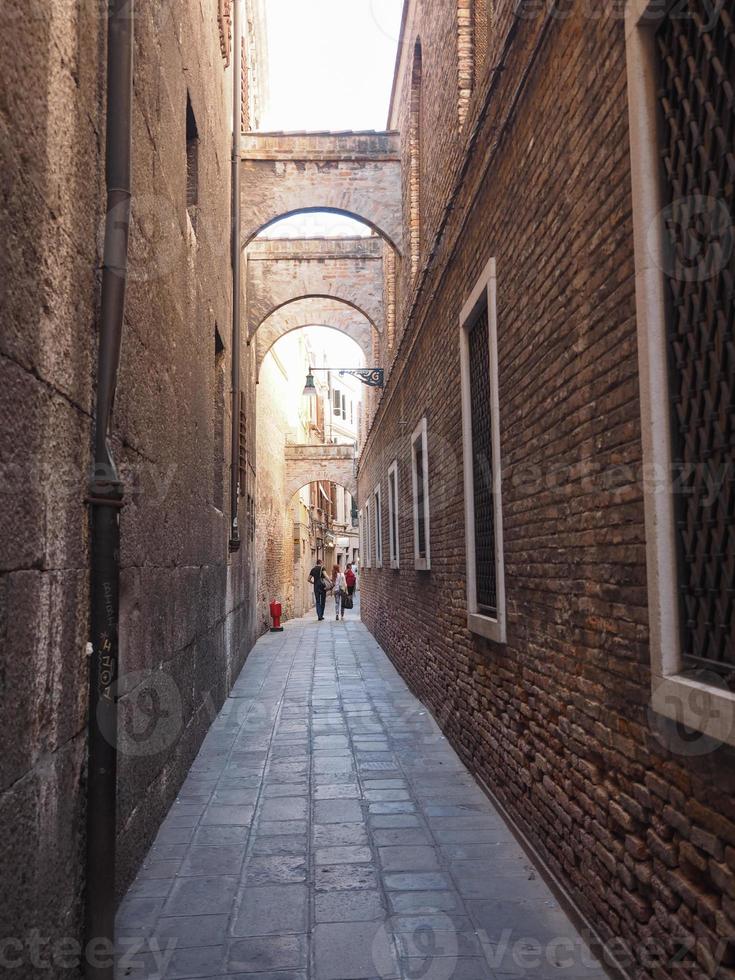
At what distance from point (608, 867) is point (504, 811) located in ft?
5.56

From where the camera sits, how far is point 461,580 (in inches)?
253

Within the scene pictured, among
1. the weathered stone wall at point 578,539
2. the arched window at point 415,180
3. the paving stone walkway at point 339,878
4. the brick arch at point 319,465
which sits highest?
the arched window at point 415,180

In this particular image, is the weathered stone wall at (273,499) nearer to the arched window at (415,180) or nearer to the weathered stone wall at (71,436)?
the arched window at (415,180)

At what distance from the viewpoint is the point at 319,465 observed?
27234 mm

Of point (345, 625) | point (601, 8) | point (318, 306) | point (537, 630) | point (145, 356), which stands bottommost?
point (345, 625)

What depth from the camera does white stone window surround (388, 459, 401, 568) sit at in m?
11.9

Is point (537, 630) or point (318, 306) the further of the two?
point (318, 306)

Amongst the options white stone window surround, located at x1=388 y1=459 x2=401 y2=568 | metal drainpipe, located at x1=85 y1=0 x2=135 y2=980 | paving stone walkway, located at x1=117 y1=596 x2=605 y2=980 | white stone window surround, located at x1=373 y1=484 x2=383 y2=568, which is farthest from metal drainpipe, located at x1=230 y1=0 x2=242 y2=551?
metal drainpipe, located at x1=85 y1=0 x2=135 y2=980

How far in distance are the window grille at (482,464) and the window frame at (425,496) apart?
2229mm

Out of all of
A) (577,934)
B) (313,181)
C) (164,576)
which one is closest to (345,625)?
(313,181)

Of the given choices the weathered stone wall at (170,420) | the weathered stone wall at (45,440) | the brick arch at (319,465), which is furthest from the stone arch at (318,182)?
the brick arch at (319,465)

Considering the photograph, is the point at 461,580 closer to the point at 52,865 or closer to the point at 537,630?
the point at 537,630

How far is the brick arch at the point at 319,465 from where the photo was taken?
26766mm

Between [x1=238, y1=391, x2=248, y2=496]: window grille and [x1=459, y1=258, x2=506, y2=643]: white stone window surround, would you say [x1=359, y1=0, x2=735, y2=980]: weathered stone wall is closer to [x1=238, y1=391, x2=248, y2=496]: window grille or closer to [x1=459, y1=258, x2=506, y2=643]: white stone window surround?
[x1=459, y1=258, x2=506, y2=643]: white stone window surround
